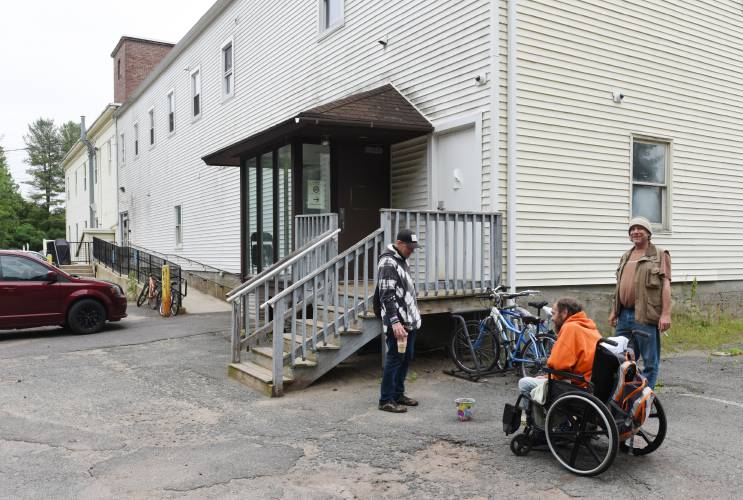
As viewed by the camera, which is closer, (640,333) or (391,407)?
(640,333)

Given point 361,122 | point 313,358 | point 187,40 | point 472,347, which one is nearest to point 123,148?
point 187,40

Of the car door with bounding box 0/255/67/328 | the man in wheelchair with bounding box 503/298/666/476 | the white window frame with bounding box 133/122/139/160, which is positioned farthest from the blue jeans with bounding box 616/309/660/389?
the white window frame with bounding box 133/122/139/160

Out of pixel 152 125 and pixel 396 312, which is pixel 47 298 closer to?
pixel 396 312

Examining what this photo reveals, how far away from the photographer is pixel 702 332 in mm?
10148

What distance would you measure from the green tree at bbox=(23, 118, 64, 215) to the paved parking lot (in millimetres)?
70270

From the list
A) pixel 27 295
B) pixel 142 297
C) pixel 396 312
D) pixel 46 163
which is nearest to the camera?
pixel 396 312

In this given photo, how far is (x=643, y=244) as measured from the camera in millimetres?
5816

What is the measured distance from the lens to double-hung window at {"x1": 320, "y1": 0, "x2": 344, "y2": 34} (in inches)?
472

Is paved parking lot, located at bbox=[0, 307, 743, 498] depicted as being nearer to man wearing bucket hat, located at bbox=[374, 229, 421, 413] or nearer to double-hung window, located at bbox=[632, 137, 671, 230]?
man wearing bucket hat, located at bbox=[374, 229, 421, 413]

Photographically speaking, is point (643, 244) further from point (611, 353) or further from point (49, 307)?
point (49, 307)

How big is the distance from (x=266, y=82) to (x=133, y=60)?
17.9 meters

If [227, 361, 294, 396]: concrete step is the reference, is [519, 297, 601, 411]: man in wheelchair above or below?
above

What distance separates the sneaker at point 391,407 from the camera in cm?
603

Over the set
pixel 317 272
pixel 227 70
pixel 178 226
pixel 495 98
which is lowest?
pixel 317 272
